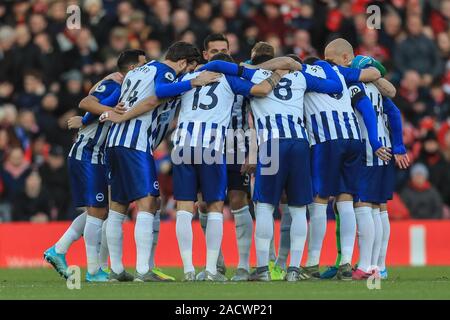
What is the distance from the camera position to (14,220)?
20188 mm

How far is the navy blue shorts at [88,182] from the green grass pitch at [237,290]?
99 cm

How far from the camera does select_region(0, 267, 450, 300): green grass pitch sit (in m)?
11.3

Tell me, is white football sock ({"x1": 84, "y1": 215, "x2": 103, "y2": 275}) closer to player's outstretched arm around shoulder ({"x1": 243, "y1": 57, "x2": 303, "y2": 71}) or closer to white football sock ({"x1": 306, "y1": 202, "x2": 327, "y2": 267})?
white football sock ({"x1": 306, "y1": 202, "x2": 327, "y2": 267})

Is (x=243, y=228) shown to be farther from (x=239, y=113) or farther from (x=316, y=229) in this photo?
(x=239, y=113)

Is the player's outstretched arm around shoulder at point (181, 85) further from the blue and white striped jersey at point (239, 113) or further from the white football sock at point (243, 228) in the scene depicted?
the white football sock at point (243, 228)

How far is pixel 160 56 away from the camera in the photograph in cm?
2155

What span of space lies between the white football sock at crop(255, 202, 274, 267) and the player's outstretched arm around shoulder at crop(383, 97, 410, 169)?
1.75 m

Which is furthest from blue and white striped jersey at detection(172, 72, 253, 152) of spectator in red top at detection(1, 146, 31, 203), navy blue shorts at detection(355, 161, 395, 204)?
spectator in red top at detection(1, 146, 31, 203)

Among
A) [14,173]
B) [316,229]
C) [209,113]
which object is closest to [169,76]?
[209,113]

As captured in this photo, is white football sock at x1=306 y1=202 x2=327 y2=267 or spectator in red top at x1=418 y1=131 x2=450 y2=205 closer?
white football sock at x1=306 y1=202 x2=327 y2=267

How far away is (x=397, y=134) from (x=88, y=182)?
349cm

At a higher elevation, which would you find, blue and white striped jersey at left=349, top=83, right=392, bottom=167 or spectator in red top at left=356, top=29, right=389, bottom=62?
spectator in red top at left=356, top=29, right=389, bottom=62
